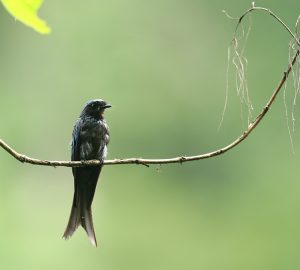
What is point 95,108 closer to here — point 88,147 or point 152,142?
point 88,147

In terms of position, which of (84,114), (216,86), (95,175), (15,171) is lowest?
(95,175)

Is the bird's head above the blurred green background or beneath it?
beneath

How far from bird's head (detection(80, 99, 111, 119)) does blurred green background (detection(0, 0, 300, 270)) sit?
24.1 feet

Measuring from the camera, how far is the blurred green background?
13086 millimetres

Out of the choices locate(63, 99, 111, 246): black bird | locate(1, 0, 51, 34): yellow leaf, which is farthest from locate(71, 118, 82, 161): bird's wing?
locate(1, 0, 51, 34): yellow leaf

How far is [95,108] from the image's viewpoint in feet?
16.5

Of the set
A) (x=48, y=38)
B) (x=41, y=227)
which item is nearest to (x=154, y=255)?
(x=41, y=227)

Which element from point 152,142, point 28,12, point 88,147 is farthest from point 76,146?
point 152,142

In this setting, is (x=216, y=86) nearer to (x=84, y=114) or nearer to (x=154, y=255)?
(x=154, y=255)

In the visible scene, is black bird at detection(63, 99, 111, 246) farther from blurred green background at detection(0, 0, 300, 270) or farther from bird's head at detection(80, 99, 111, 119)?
blurred green background at detection(0, 0, 300, 270)

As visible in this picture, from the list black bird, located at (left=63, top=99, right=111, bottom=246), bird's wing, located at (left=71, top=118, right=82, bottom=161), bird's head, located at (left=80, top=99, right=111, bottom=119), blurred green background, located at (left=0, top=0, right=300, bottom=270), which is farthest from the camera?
blurred green background, located at (left=0, top=0, right=300, bottom=270)

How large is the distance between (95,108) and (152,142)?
8.99 metres

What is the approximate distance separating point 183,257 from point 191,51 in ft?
12.1

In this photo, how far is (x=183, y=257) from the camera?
13.6 m
